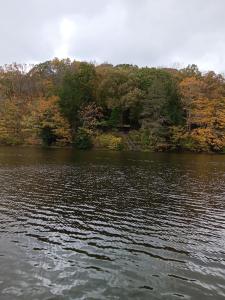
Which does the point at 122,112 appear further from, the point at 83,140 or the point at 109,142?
the point at 83,140

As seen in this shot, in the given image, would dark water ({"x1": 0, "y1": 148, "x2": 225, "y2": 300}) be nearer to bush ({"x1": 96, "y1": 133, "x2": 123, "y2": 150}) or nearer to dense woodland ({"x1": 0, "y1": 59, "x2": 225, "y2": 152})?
bush ({"x1": 96, "y1": 133, "x2": 123, "y2": 150})

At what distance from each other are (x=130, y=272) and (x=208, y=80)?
77108 mm

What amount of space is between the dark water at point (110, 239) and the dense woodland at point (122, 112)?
45401 millimetres

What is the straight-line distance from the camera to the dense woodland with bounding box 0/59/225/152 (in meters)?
81.9

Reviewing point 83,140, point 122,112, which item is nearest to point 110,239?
point 83,140

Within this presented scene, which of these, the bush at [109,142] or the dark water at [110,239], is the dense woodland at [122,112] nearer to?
the bush at [109,142]

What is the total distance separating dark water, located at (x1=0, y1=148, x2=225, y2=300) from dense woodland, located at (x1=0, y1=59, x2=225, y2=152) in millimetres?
45401

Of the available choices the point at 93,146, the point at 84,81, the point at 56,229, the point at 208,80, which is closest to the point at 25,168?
the point at 56,229

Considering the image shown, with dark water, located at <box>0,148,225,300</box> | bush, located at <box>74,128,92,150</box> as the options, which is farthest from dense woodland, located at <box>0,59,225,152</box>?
dark water, located at <box>0,148,225,300</box>

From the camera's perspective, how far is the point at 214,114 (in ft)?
269

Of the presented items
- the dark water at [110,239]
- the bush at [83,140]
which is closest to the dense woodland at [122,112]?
the bush at [83,140]

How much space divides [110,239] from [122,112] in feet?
242

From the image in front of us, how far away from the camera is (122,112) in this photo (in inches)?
3595

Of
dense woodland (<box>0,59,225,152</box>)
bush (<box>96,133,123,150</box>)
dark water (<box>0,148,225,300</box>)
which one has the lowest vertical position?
dark water (<box>0,148,225,300</box>)
